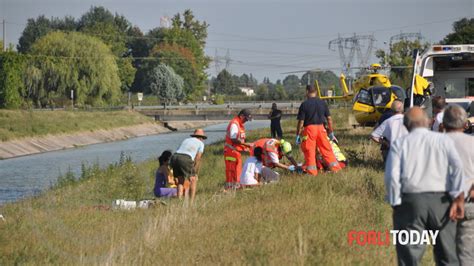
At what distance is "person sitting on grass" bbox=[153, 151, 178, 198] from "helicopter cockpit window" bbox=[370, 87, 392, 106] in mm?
19871

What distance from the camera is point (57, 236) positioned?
1316 cm

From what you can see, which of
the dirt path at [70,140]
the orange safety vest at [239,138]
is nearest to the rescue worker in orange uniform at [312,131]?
the orange safety vest at [239,138]

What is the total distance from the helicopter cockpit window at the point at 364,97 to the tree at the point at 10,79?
41817 mm

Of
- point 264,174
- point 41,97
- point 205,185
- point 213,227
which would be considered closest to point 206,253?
point 213,227

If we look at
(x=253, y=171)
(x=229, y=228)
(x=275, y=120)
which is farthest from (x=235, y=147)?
(x=275, y=120)

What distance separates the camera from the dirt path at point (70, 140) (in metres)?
52.1

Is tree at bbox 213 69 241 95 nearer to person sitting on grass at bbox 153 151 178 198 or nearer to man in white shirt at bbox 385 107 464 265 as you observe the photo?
person sitting on grass at bbox 153 151 178 198

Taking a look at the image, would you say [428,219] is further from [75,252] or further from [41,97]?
[41,97]

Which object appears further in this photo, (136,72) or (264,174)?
(136,72)

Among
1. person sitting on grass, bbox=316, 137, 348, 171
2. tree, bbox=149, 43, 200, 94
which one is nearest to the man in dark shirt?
person sitting on grass, bbox=316, 137, 348, 171

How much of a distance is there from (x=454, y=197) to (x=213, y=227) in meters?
4.87

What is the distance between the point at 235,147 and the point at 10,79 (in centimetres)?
5946

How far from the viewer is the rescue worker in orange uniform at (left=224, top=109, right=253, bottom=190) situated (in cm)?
1844

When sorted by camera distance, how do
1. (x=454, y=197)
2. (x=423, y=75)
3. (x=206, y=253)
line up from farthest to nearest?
1. (x=423, y=75)
2. (x=206, y=253)
3. (x=454, y=197)
